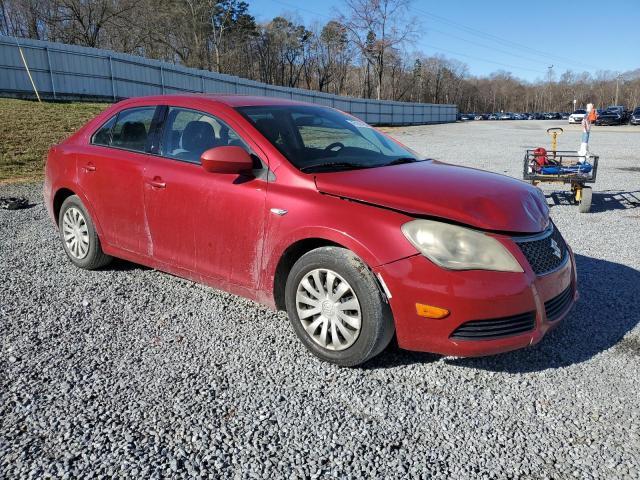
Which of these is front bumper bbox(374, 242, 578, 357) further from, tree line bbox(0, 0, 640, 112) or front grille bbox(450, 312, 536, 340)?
tree line bbox(0, 0, 640, 112)

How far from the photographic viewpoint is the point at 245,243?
3.51 m

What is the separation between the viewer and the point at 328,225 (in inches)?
121

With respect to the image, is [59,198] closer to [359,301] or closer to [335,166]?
[335,166]

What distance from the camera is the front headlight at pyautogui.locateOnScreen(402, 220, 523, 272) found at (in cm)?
281

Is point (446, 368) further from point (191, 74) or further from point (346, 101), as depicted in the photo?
point (346, 101)

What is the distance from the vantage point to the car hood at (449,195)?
9.62ft

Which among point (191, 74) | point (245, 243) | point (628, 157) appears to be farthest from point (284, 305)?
point (191, 74)

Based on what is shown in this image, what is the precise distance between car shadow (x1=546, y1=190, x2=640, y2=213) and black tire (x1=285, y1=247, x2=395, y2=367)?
649cm

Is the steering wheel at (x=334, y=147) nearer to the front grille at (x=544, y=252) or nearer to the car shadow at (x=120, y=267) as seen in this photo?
the front grille at (x=544, y=252)

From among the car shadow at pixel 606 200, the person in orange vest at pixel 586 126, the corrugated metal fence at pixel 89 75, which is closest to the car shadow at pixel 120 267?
the car shadow at pixel 606 200

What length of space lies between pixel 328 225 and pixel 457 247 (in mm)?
758

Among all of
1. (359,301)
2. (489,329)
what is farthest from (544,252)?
(359,301)

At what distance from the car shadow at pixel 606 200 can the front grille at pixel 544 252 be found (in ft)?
18.3

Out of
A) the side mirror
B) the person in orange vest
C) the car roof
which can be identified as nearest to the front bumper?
the side mirror
